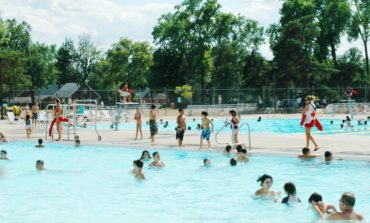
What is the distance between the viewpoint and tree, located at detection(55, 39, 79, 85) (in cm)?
11325

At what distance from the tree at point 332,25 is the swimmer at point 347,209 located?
64.2 metres

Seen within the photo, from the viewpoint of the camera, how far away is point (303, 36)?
201ft

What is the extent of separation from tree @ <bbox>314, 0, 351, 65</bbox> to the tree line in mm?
131

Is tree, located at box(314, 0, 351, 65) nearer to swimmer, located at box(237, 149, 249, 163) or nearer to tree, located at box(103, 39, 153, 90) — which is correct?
tree, located at box(103, 39, 153, 90)

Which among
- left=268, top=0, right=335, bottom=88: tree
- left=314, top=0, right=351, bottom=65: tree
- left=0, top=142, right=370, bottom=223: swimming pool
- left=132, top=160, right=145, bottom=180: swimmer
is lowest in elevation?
left=0, top=142, right=370, bottom=223: swimming pool

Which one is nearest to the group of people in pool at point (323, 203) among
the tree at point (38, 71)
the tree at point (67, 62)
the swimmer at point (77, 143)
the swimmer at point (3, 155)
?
the swimmer at point (3, 155)

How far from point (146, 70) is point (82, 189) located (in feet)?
261

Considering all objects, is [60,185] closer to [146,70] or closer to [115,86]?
[146,70]

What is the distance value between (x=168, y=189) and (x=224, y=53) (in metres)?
66.3

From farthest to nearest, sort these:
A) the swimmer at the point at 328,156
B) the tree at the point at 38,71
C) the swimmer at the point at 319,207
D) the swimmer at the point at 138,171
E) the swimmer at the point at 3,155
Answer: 1. the tree at the point at 38,71
2. the swimmer at the point at 3,155
3. the swimmer at the point at 328,156
4. the swimmer at the point at 138,171
5. the swimmer at the point at 319,207

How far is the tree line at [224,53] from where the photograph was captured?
6100 cm

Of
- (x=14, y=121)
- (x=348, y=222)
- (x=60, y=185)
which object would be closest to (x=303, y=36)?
(x=14, y=121)

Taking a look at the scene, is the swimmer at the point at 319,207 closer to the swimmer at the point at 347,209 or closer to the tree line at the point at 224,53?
the swimmer at the point at 347,209

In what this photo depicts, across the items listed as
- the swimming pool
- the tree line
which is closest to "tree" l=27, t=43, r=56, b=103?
the tree line
